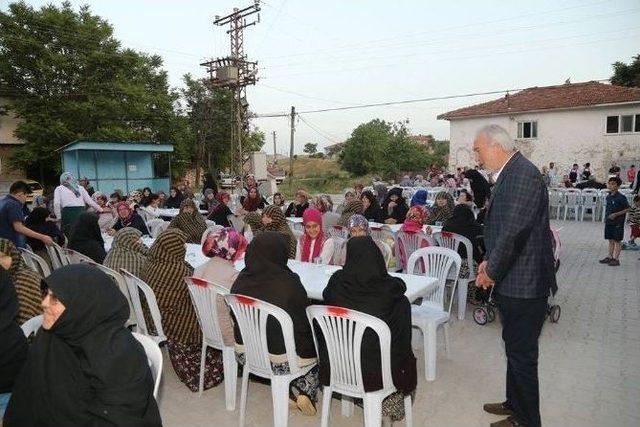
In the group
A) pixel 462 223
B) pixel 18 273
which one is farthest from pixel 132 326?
pixel 462 223

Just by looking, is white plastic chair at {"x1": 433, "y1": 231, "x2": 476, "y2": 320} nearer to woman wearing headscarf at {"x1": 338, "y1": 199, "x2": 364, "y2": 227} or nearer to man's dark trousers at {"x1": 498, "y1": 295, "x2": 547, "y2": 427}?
woman wearing headscarf at {"x1": 338, "y1": 199, "x2": 364, "y2": 227}

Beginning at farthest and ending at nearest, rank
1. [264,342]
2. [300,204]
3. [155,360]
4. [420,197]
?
[300,204] → [420,197] → [264,342] → [155,360]

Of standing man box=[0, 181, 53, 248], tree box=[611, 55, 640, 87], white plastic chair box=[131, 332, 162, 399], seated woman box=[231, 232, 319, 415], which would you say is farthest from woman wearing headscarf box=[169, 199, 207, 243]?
tree box=[611, 55, 640, 87]

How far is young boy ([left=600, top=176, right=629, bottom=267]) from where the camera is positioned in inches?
290

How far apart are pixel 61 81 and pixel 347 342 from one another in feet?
87.1

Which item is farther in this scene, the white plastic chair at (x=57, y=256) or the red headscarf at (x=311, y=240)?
the white plastic chair at (x=57, y=256)

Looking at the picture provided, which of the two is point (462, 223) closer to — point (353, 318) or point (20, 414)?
point (353, 318)

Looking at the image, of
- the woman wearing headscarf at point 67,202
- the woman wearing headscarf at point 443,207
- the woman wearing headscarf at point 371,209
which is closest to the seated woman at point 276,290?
the woman wearing headscarf at point 443,207

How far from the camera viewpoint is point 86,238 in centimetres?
520

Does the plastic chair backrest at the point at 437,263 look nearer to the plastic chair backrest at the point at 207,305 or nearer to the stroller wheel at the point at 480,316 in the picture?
the stroller wheel at the point at 480,316

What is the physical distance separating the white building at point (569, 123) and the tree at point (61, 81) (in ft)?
61.0

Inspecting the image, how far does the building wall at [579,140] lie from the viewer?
2191cm

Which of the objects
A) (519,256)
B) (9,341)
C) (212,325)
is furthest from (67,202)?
(519,256)

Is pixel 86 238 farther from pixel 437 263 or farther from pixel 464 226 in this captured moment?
pixel 464 226
